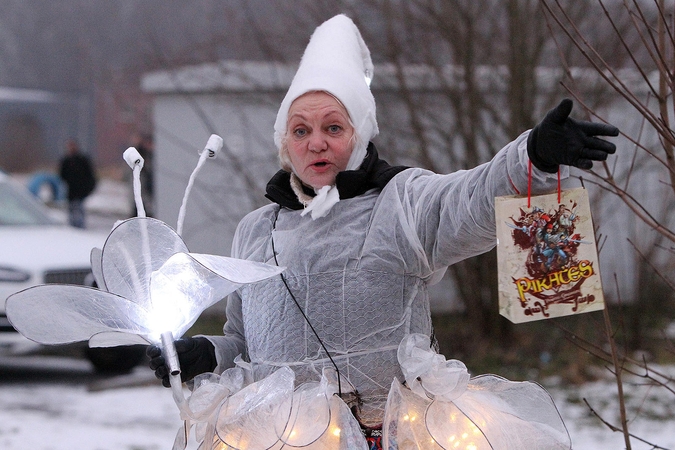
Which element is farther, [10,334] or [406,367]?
[10,334]

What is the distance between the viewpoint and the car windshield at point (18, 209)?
8.15 meters

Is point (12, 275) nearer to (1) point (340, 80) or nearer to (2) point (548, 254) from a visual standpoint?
(1) point (340, 80)

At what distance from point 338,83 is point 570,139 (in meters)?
0.86

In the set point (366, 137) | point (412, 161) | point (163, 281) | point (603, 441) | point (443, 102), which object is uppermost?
point (443, 102)

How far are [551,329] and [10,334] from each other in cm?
460

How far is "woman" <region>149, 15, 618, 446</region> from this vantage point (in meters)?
2.49

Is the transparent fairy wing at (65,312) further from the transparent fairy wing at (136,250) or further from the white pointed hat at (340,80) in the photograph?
the white pointed hat at (340,80)

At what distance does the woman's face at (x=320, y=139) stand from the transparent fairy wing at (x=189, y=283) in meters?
0.34

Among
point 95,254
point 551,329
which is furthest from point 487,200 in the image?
point 551,329

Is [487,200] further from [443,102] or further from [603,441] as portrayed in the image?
[443,102]

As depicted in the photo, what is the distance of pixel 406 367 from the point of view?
7.95ft

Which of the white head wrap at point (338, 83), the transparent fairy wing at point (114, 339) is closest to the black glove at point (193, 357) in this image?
the transparent fairy wing at point (114, 339)

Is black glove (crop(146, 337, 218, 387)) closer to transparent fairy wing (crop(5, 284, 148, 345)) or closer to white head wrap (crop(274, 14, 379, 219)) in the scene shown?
transparent fairy wing (crop(5, 284, 148, 345))

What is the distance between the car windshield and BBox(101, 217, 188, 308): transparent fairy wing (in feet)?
19.4
